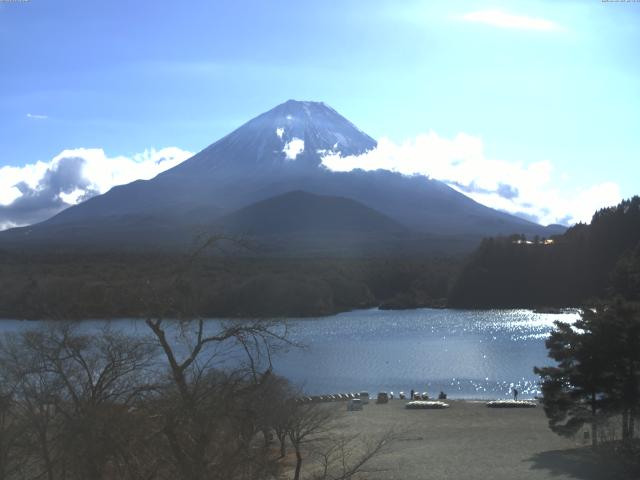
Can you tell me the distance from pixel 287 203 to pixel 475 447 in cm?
9245

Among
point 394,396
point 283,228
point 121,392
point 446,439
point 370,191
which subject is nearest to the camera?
point 121,392

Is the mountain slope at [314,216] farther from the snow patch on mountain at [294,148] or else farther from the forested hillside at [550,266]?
the forested hillside at [550,266]

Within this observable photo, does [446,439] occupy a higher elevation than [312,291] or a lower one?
lower

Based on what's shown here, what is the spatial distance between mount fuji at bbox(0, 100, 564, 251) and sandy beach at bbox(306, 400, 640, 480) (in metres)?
56.4

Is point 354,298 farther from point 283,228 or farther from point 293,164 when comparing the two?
point 293,164

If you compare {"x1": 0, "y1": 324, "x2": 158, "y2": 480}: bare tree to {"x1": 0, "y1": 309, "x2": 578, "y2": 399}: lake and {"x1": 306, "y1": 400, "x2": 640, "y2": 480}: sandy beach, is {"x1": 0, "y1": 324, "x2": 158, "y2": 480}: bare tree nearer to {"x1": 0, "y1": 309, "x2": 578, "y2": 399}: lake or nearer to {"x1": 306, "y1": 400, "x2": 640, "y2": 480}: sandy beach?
{"x1": 306, "y1": 400, "x2": 640, "y2": 480}: sandy beach

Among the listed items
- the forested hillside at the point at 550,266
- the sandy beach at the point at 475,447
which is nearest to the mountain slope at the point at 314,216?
the forested hillside at the point at 550,266

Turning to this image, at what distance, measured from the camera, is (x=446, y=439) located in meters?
14.8

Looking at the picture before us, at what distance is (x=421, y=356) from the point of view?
30641mm

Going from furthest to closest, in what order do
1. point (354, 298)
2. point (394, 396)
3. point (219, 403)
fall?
point (354, 298) < point (394, 396) < point (219, 403)

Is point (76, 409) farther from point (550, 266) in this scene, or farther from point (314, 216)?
point (314, 216)

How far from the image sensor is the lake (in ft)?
79.4

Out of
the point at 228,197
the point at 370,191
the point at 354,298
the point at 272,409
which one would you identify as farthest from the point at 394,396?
the point at 370,191

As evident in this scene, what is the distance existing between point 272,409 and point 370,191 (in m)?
117
